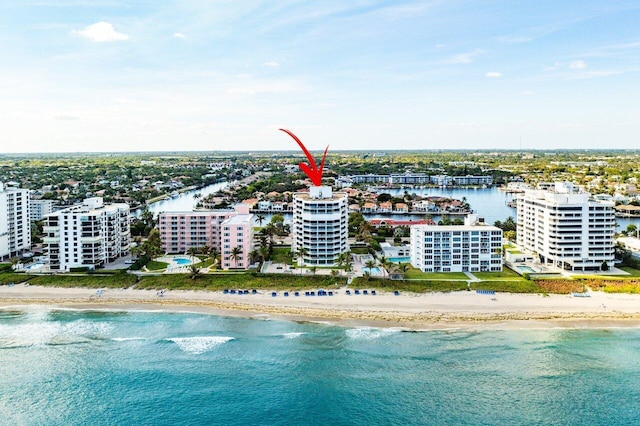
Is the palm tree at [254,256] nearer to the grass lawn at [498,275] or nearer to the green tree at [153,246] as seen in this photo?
the green tree at [153,246]

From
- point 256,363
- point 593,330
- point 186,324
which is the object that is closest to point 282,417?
point 256,363

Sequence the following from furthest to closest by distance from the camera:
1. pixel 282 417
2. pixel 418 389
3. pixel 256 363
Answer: pixel 256 363, pixel 418 389, pixel 282 417

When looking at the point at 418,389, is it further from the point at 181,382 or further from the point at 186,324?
the point at 186,324

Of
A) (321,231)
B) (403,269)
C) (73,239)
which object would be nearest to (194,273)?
(321,231)

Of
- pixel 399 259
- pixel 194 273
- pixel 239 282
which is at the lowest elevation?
pixel 239 282

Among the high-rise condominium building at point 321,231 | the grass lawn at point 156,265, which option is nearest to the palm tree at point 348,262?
the high-rise condominium building at point 321,231

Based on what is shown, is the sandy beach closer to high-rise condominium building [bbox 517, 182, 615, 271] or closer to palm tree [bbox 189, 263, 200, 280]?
palm tree [bbox 189, 263, 200, 280]

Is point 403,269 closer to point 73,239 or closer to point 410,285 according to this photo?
point 410,285
